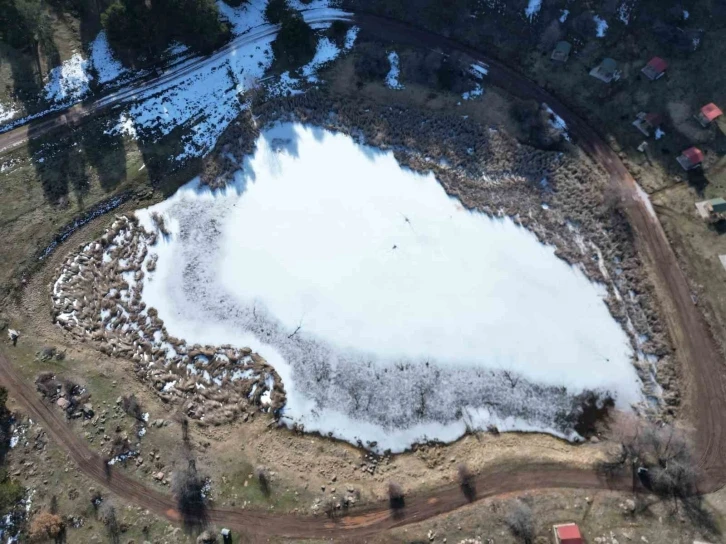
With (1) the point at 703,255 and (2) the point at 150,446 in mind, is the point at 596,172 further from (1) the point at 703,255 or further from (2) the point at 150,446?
(2) the point at 150,446

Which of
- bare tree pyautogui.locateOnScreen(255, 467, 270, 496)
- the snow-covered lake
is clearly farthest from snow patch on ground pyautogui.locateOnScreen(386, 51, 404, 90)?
bare tree pyautogui.locateOnScreen(255, 467, 270, 496)

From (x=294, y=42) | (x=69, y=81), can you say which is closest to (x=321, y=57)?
(x=294, y=42)

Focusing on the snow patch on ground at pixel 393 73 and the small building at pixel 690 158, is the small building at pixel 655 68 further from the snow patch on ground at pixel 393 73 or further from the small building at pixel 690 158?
the snow patch on ground at pixel 393 73

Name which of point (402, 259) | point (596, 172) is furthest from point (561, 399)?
point (596, 172)

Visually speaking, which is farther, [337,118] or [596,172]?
[337,118]

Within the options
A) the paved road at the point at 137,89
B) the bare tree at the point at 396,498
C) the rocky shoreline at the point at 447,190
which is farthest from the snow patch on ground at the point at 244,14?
the bare tree at the point at 396,498

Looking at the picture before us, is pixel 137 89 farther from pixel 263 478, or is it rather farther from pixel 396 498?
pixel 396 498

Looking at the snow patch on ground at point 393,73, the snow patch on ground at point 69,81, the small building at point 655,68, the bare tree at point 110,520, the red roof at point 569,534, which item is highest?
the snow patch on ground at point 69,81
